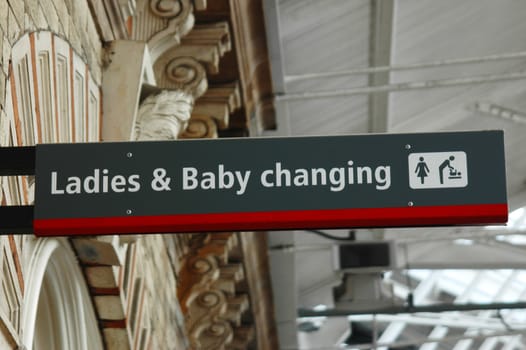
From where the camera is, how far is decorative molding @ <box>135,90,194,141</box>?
4.75m

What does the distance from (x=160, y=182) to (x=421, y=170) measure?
62 cm

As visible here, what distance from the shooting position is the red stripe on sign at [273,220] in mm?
2730

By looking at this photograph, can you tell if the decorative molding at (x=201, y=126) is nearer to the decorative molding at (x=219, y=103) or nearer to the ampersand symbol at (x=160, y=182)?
the decorative molding at (x=219, y=103)

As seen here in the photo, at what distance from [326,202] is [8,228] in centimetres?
75

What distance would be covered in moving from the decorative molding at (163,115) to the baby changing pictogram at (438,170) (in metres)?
2.10

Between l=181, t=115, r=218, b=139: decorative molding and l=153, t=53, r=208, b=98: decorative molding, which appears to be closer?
l=153, t=53, r=208, b=98: decorative molding

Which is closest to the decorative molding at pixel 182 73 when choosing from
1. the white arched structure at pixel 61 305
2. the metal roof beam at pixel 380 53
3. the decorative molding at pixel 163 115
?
the decorative molding at pixel 163 115

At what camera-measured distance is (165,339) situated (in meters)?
6.54

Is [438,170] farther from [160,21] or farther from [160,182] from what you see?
[160,21]

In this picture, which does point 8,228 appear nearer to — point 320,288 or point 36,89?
point 36,89

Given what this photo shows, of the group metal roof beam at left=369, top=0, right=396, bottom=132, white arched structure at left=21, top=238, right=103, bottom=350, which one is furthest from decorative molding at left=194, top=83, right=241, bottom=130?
white arched structure at left=21, top=238, right=103, bottom=350

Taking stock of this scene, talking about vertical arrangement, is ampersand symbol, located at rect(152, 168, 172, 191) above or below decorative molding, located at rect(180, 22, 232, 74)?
below

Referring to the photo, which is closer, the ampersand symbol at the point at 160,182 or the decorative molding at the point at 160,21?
the ampersand symbol at the point at 160,182

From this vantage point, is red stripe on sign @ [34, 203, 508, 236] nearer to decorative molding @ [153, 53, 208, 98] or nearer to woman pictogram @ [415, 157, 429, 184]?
woman pictogram @ [415, 157, 429, 184]
